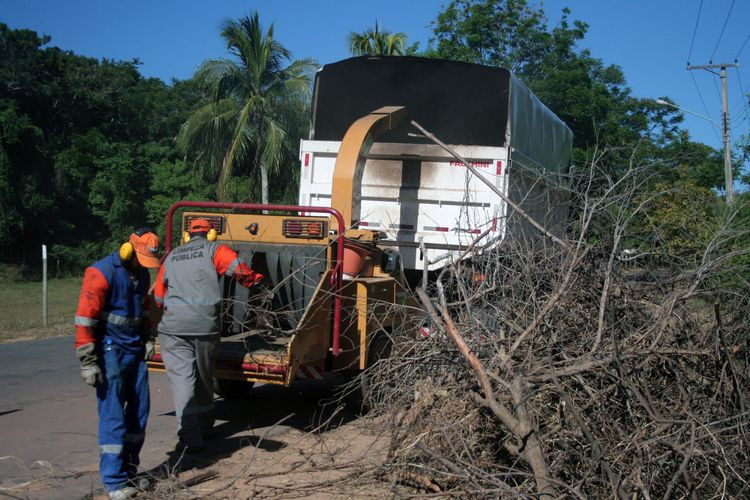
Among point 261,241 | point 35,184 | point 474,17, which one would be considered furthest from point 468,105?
point 35,184

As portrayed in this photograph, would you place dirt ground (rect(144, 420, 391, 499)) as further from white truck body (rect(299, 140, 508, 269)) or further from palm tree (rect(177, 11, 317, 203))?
palm tree (rect(177, 11, 317, 203))

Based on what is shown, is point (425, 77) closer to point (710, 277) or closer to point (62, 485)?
point (710, 277)

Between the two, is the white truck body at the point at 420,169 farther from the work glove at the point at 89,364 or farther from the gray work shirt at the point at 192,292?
the work glove at the point at 89,364

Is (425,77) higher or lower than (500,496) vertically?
higher

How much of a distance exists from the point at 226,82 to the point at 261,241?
53.9ft

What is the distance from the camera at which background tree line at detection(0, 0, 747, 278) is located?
22.4m

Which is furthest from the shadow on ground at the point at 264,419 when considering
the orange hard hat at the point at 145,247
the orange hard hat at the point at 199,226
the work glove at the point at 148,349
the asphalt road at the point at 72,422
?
the orange hard hat at the point at 199,226

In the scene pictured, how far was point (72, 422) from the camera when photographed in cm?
732

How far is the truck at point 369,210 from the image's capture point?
23.0 ft

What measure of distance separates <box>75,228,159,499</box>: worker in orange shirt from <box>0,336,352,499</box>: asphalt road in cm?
27

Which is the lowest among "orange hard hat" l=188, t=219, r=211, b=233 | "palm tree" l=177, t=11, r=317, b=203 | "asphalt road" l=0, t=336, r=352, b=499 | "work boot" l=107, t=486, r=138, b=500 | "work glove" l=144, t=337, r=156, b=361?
"asphalt road" l=0, t=336, r=352, b=499

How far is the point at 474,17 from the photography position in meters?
26.1

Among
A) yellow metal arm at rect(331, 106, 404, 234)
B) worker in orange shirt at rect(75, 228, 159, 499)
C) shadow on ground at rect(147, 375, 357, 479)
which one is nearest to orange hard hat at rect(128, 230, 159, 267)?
worker in orange shirt at rect(75, 228, 159, 499)

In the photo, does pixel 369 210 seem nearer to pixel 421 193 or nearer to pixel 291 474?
pixel 421 193
